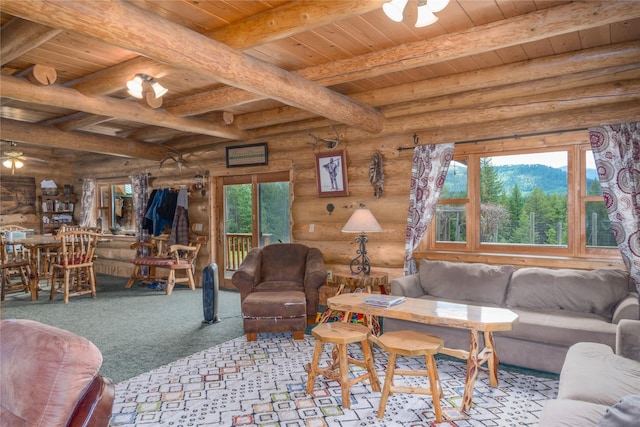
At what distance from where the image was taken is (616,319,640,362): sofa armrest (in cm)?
236

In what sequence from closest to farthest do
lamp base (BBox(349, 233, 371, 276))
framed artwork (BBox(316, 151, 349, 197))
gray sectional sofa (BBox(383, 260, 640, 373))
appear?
gray sectional sofa (BBox(383, 260, 640, 373)), lamp base (BBox(349, 233, 371, 276)), framed artwork (BBox(316, 151, 349, 197))

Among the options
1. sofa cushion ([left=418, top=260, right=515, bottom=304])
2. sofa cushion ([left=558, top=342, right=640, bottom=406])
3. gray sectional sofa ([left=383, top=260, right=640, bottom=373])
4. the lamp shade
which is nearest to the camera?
sofa cushion ([left=558, top=342, right=640, bottom=406])

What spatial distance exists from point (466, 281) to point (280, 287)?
1.97m

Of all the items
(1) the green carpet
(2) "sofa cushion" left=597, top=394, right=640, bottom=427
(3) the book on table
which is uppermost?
(2) "sofa cushion" left=597, top=394, right=640, bottom=427

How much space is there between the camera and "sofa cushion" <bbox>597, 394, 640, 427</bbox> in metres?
1.22

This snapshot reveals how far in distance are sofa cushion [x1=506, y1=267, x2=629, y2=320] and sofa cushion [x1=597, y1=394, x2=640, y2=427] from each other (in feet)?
7.60

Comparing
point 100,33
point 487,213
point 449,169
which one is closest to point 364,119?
point 449,169

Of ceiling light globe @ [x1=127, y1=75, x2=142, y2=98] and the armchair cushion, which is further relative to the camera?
the armchair cushion

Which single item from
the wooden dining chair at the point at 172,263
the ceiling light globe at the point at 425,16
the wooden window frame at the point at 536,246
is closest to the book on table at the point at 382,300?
the wooden window frame at the point at 536,246

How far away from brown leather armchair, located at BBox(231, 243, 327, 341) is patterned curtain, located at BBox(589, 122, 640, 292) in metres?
2.75

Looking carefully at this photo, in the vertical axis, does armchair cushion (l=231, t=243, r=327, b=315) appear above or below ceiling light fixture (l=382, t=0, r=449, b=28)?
below

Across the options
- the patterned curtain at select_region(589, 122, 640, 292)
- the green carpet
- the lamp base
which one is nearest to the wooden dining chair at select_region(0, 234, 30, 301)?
the green carpet

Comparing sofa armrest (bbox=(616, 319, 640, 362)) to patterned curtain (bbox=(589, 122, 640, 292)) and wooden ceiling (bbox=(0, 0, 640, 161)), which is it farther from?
wooden ceiling (bbox=(0, 0, 640, 161))

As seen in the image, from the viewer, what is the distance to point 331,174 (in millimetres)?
5168
